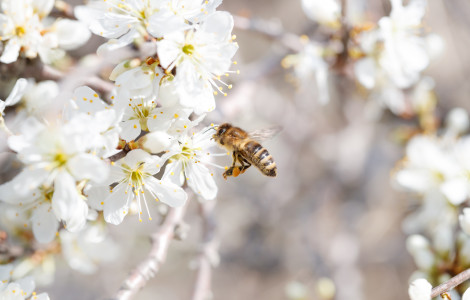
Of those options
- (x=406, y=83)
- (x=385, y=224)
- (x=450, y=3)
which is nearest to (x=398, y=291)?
(x=385, y=224)

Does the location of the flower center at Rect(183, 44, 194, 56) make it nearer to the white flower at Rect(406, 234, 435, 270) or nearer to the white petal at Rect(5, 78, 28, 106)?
the white petal at Rect(5, 78, 28, 106)

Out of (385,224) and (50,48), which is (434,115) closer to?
(385,224)

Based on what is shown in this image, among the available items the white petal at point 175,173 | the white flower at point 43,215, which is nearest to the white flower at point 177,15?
the white petal at point 175,173

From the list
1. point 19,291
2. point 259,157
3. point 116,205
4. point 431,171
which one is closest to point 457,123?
point 431,171

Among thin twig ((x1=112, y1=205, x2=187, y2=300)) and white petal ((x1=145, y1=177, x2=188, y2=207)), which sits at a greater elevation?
white petal ((x1=145, y1=177, x2=188, y2=207))

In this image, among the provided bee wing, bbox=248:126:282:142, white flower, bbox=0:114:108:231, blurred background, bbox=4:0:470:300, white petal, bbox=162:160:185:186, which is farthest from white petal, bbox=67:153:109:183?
blurred background, bbox=4:0:470:300

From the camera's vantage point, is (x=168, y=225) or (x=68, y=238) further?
(x=68, y=238)

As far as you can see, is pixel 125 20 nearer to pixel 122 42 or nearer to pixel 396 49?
pixel 122 42
